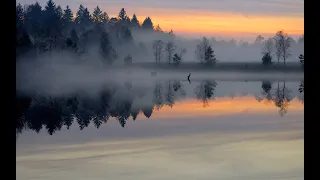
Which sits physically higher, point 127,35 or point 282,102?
point 127,35

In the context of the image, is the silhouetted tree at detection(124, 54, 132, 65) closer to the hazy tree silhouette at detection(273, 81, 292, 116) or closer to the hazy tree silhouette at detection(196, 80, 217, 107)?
the hazy tree silhouette at detection(196, 80, 217, 107)

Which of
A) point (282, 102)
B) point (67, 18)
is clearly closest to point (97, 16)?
point (67, 18)

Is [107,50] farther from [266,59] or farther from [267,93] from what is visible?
[267,93]

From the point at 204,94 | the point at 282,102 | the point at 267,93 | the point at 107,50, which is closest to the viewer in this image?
the point at 282,102

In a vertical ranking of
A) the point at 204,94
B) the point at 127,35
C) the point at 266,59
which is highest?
the point at 127,35

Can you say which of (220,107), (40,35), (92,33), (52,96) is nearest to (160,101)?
(220,107)

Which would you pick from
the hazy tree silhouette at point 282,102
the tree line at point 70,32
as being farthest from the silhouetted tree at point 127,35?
the hazy tree silhouette at point 282,102

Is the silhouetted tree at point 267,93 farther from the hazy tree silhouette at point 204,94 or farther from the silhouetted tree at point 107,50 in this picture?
the silhouetted tree at point 107,50

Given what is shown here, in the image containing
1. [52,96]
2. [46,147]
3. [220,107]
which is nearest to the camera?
[46,147]

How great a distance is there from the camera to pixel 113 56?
108ft

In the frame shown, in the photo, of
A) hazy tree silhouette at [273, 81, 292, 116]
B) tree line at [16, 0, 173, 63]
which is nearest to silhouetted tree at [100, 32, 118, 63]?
tree line at [16, 0, 173, 63]

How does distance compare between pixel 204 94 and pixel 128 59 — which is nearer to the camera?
pixel 204 94

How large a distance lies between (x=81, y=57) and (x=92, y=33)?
2.51 meters
